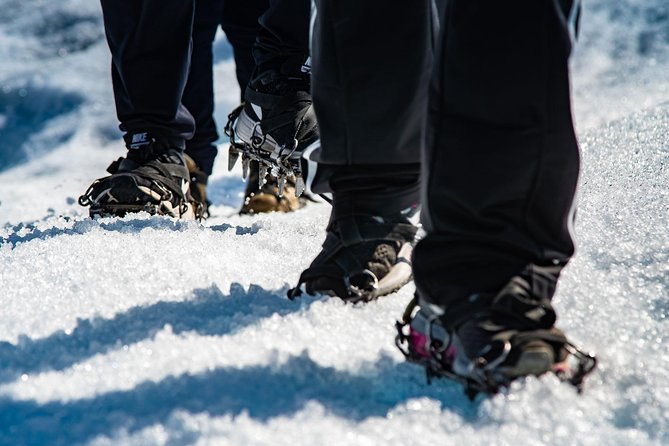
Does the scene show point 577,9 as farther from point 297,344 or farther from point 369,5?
point 297,344

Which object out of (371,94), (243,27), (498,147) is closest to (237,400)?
(498,147)

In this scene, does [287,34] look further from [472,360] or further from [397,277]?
[472,360]

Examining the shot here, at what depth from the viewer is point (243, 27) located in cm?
281

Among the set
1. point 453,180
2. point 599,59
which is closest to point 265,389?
point 453,180

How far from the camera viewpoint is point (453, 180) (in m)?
0.94

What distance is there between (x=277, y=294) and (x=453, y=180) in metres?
0.50

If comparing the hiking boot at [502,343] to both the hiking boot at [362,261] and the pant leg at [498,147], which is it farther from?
the hiking boot at [362,261]

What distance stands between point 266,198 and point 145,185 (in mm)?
794

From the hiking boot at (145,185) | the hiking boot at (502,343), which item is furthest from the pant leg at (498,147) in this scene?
the hiking boot at (145,185)

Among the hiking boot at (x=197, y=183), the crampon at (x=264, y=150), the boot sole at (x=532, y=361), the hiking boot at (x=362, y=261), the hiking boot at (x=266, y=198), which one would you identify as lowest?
the hiking boot at (x=266, y=198)

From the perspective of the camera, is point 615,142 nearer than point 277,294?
No

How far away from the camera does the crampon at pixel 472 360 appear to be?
0.87 metres

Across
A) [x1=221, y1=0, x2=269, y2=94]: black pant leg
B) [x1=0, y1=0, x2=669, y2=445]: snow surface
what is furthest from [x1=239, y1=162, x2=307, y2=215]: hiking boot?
[x1=0, y1=0, x2=669, y2=445]: snow surface

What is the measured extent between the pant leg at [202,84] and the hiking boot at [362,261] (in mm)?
1541
